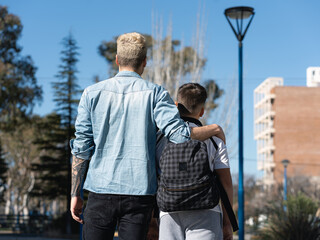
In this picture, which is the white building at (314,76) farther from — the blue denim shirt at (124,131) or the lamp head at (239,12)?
the blue denim shirt at (124,131)

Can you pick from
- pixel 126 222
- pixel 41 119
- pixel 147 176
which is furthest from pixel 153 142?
pixel 41 119

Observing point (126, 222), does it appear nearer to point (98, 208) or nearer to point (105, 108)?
point (98, 208)

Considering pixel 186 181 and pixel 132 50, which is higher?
pixel 132 50

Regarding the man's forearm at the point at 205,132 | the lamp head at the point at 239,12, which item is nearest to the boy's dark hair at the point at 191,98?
the man's forearm at the point at 205,132

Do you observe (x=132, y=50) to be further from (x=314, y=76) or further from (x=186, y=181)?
(x=314, y=76)

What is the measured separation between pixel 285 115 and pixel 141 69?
259 feet

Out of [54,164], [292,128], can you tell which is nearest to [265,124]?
[292,128]

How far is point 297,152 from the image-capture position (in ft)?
257

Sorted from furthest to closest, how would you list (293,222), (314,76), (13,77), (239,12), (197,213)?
(13,77) < (239,12) < (293,222) < (314,76) < (197,213)

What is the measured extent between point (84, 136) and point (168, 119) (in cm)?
48

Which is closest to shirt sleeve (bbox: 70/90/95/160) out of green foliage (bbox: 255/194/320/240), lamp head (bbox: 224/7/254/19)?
green foliage (bbox: 255/194/320/240)

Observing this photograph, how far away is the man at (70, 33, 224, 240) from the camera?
272 centimetres

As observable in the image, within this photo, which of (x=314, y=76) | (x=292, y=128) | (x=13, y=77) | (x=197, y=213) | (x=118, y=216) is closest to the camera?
(x=118, y=216)

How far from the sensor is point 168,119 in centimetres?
277
